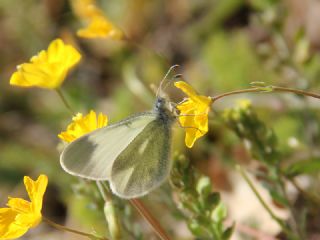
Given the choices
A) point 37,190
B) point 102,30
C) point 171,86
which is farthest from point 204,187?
point 171,86

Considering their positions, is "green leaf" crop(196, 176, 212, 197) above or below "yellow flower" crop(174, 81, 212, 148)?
below

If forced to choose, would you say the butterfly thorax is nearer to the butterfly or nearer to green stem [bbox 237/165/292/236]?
the butterfly

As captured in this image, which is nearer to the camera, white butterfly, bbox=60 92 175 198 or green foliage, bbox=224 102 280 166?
white butterfly, bbox=60 92 175 198

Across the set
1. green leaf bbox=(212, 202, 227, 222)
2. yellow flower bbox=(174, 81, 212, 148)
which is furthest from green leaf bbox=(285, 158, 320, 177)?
yellow flower bbox=(174, 81, 212, 148)

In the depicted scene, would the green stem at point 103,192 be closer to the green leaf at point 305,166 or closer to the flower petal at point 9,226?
the flower petal at point 9,226

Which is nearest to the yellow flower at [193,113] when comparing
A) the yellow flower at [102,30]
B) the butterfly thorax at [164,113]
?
the butterfly thorax at [164,113]

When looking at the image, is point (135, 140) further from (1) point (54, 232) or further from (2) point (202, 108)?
(1) point (54, 232)
